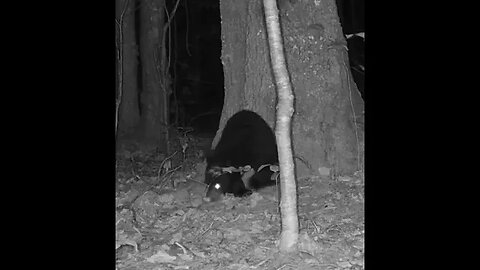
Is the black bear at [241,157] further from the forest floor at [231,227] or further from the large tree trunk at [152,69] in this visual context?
the large tree trunk at [152,69]

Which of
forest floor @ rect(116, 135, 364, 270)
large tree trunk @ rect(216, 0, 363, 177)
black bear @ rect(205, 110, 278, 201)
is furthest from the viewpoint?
large tree trunk @ rect(216, 0, 363, 177)

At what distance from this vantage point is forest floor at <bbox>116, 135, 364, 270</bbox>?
3.29 meters

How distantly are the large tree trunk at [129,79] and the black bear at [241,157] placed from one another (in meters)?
4.61

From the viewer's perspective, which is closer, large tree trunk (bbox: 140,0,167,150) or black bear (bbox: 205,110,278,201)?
black bear (bbox: 205,110,278,201)

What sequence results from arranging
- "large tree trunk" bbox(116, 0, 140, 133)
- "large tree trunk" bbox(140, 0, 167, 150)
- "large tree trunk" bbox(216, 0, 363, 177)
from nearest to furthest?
"large tree trunk" bbox(216, 0, 363, 177) → "large tree trunk" bbox(140, 0, 167, 150) → "large tree trunk" bbox(116, 0, 140, 133)

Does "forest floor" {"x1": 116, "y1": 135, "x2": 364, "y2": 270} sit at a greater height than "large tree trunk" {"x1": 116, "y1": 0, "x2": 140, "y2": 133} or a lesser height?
lesser

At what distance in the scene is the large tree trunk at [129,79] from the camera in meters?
9.88

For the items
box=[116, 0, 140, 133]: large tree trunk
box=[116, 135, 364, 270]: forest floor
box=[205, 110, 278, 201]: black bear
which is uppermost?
box=[116, 0, 140, 133]: large tree trunk

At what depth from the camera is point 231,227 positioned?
3.97 meters

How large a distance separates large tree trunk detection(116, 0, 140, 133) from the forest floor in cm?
485

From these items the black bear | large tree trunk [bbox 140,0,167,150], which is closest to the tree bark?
the black bear

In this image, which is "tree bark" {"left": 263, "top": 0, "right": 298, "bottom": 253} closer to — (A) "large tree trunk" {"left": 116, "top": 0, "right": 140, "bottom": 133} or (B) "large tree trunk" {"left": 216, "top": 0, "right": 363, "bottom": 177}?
(B) "large tree trunk" {"left": 216, "top": 0, "right": 363, "bottom": 177}

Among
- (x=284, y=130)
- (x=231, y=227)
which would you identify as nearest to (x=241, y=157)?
(x=231, y=227)

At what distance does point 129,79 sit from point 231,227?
274 inches
